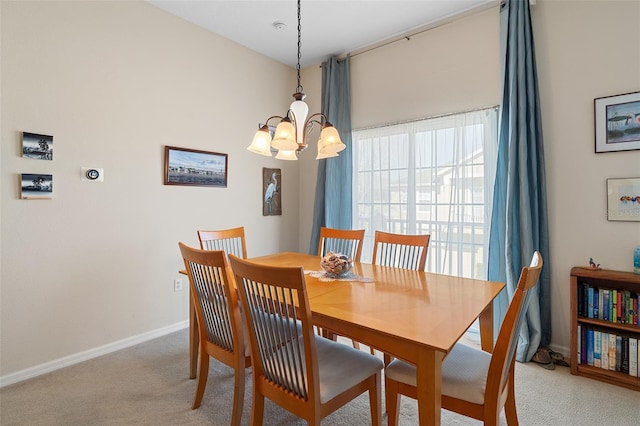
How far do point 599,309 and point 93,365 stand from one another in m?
3.64

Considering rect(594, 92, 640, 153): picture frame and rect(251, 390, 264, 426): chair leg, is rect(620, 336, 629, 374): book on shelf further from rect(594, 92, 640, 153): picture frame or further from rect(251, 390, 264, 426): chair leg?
rect(251, 390, 264, 426): chair leg

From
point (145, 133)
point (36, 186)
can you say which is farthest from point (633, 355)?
point (36, 186)

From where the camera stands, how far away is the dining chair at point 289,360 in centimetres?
121

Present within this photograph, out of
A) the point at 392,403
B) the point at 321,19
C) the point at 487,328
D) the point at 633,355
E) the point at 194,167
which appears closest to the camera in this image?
the point at 392,403

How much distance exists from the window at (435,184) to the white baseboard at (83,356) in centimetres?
218

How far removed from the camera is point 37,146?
7.11 ft

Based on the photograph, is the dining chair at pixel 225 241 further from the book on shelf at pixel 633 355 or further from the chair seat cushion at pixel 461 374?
the book on shelf at pixel 633 355

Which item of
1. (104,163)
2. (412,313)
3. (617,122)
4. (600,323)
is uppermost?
(617,122)

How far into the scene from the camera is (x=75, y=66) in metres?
2.35

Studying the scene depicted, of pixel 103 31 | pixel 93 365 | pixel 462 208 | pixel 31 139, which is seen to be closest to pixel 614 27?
pixel 462 208

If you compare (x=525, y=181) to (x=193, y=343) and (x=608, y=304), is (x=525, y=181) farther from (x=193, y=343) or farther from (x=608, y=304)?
(x=193, y=343)

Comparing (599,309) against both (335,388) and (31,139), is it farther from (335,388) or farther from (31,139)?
(31,139)

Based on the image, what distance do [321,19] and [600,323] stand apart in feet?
10.8

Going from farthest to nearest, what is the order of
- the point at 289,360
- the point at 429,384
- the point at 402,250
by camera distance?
the point at 402,250, the point at 289,360, the point at 429,384
